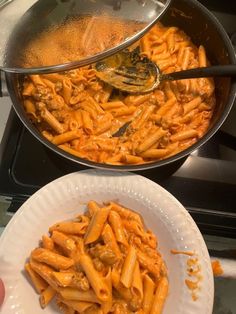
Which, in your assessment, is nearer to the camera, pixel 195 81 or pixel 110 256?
pixel 110 256

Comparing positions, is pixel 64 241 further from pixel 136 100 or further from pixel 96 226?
pixel 136 100

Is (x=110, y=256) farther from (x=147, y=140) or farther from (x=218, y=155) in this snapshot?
(x=218, y=155)

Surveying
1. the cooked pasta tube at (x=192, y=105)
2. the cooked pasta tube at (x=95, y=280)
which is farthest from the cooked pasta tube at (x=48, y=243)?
the cooked pasta tube at (x=192, y=105)

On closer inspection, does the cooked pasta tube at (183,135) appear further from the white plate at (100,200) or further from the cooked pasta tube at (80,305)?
the cooked pasta tube at (80,305)

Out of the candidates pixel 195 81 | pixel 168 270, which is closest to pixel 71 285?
pixel 168 270

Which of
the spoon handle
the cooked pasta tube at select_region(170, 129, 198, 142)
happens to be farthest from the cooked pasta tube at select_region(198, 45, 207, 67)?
the cooked pasta tube at select_region(170, 129, 198, 142)

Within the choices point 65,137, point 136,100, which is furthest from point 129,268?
point 136,100

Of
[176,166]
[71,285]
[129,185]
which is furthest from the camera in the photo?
[176,166]

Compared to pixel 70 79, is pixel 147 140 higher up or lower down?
A: lower down
